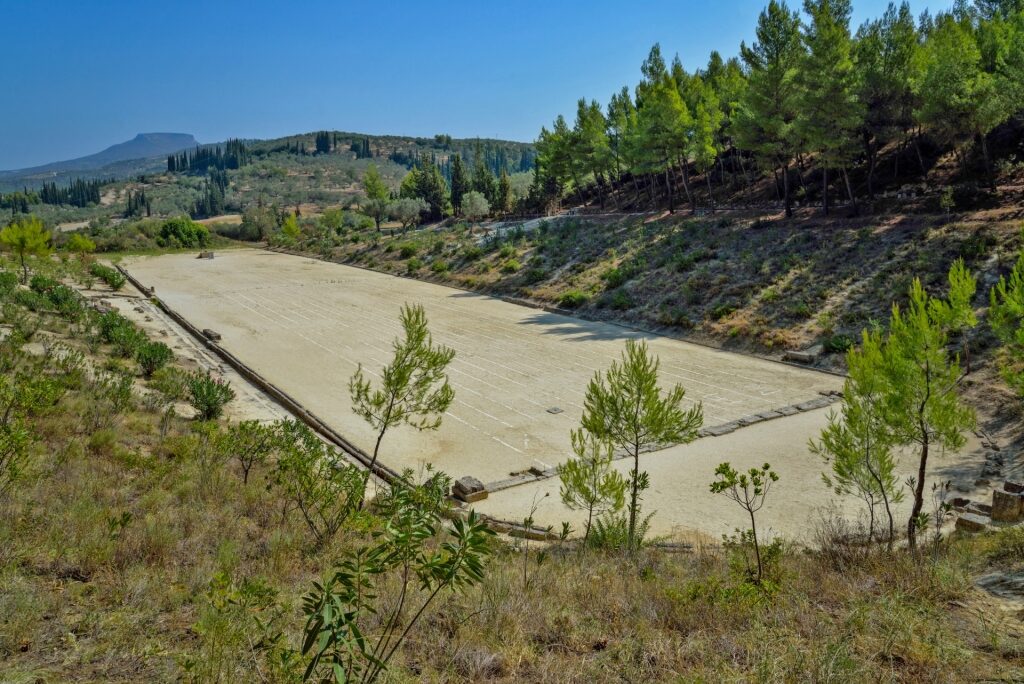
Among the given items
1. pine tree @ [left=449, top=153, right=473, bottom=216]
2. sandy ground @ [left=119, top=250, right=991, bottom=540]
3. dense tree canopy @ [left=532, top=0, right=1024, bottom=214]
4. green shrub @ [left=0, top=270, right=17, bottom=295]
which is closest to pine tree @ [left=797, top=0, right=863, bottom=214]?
dense tree canopy @ [left=532, top=0, right=1024, bottom=214]

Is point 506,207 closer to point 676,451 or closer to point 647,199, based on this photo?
point 647,199

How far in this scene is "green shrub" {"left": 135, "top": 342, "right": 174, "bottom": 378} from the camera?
19.6 meters

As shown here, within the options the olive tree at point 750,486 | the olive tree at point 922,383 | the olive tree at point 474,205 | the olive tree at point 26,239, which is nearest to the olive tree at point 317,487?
the olive tree at point 750,486

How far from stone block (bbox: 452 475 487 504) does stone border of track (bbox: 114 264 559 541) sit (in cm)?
20

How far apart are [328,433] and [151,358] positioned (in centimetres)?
800

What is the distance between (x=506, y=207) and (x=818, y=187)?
43.2 meters

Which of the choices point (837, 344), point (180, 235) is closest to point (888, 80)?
point (837, 344)

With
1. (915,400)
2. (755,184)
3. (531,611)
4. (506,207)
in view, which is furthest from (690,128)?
(531,611)

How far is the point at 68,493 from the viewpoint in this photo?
877 centimetres

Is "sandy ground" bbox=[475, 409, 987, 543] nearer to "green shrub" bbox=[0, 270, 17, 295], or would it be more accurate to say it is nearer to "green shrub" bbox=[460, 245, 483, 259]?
"green shrub" bbox=[0, 270, 17, 295]

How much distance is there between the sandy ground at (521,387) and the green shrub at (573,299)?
153cm

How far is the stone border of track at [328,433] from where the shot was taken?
1076 cm

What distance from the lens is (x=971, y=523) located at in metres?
10.2

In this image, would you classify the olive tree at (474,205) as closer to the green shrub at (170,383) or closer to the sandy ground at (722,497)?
the green shrub at (170,383)
